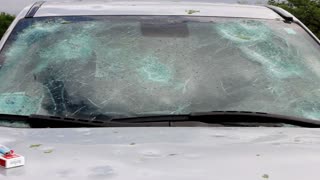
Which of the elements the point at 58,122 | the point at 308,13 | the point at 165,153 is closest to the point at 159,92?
the point at 58,122

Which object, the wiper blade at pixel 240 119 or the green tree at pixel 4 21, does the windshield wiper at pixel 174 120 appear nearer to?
the wiper blade at pixel 240 119

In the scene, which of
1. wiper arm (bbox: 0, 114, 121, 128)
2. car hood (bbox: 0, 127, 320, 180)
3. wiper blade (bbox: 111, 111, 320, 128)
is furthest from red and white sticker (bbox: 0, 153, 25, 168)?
wiper blade (bbox: 111, 111, 320, 128)

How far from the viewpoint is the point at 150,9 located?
11.1ft

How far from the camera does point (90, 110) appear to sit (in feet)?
8.67

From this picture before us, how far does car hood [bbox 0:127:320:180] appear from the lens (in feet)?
6.11

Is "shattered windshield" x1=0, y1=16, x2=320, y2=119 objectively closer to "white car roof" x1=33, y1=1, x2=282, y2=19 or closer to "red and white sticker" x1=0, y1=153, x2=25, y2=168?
"white car roof" x1=33, y1=1, x2=282, y2=19

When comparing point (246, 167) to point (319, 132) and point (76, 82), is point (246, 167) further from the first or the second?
point (76, 82)

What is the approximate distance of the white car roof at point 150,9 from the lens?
332 centimetres

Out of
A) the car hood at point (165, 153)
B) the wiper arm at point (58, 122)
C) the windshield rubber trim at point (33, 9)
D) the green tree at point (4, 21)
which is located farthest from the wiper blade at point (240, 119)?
the green tree at point (4, 21)

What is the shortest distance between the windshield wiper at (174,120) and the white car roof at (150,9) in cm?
90

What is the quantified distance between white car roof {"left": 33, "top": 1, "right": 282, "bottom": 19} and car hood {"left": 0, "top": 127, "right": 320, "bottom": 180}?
1.05m

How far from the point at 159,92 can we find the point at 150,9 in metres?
0.79

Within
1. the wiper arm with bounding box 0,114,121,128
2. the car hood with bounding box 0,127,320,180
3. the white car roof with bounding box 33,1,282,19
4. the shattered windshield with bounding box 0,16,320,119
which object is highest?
the white car roof with bounding box 33,1,282,19

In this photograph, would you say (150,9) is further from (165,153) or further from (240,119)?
(165,153)
